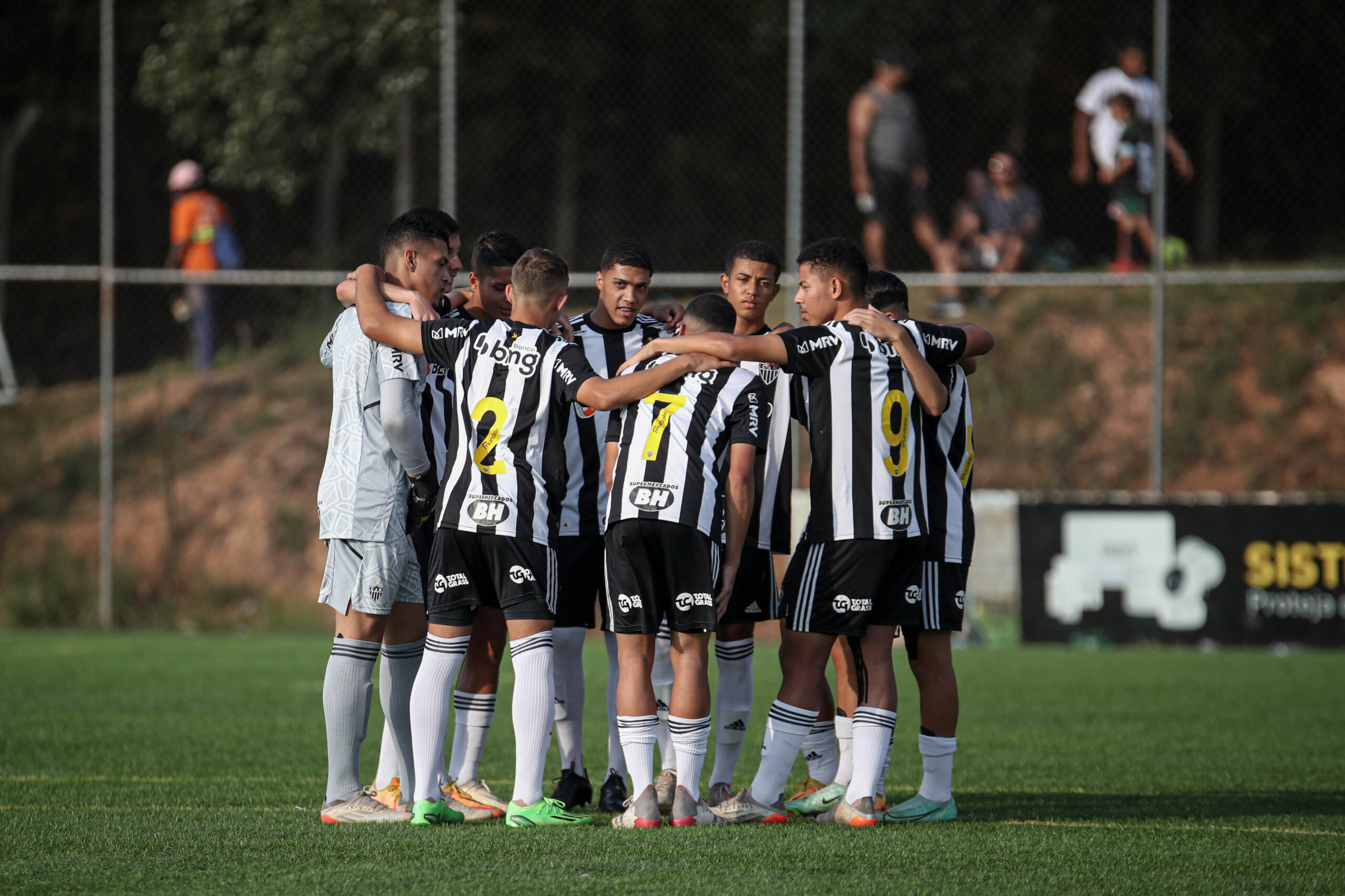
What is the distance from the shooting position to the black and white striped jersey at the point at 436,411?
557cm

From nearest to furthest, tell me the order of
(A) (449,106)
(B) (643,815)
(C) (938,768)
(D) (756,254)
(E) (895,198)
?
(B) (643,815) → (C) (938,768) → (D) (756,254) → (A) (449,106) → (E) (895,198)

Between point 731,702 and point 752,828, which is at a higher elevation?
point 731,702

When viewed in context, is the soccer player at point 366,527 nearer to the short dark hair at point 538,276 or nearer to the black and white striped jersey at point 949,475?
the short dark hair at point 538,276

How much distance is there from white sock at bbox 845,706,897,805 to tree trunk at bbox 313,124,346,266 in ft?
46.1

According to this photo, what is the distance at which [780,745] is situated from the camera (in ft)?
17.4

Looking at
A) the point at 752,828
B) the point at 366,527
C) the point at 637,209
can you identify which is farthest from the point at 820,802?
the point at 637,209

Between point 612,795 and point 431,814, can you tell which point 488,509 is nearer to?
point 431,814

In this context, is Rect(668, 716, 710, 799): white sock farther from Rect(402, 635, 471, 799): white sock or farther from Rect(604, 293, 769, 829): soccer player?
Rect(402, 635, 471, 799): white sock

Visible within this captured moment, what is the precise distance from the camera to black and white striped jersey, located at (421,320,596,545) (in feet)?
16.7

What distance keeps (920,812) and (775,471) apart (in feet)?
4.71

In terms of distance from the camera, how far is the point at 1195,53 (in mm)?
17203

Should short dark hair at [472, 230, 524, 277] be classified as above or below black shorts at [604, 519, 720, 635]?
above

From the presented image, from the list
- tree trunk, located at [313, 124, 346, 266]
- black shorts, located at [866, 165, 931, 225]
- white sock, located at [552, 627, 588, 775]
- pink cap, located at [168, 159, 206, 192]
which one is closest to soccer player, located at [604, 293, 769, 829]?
white sock, located at [552, 627, 588, 775]

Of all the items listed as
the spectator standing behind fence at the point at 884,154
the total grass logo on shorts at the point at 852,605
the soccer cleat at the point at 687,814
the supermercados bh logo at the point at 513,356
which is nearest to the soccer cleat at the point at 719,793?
the soccer cleat at the point at 687,814
